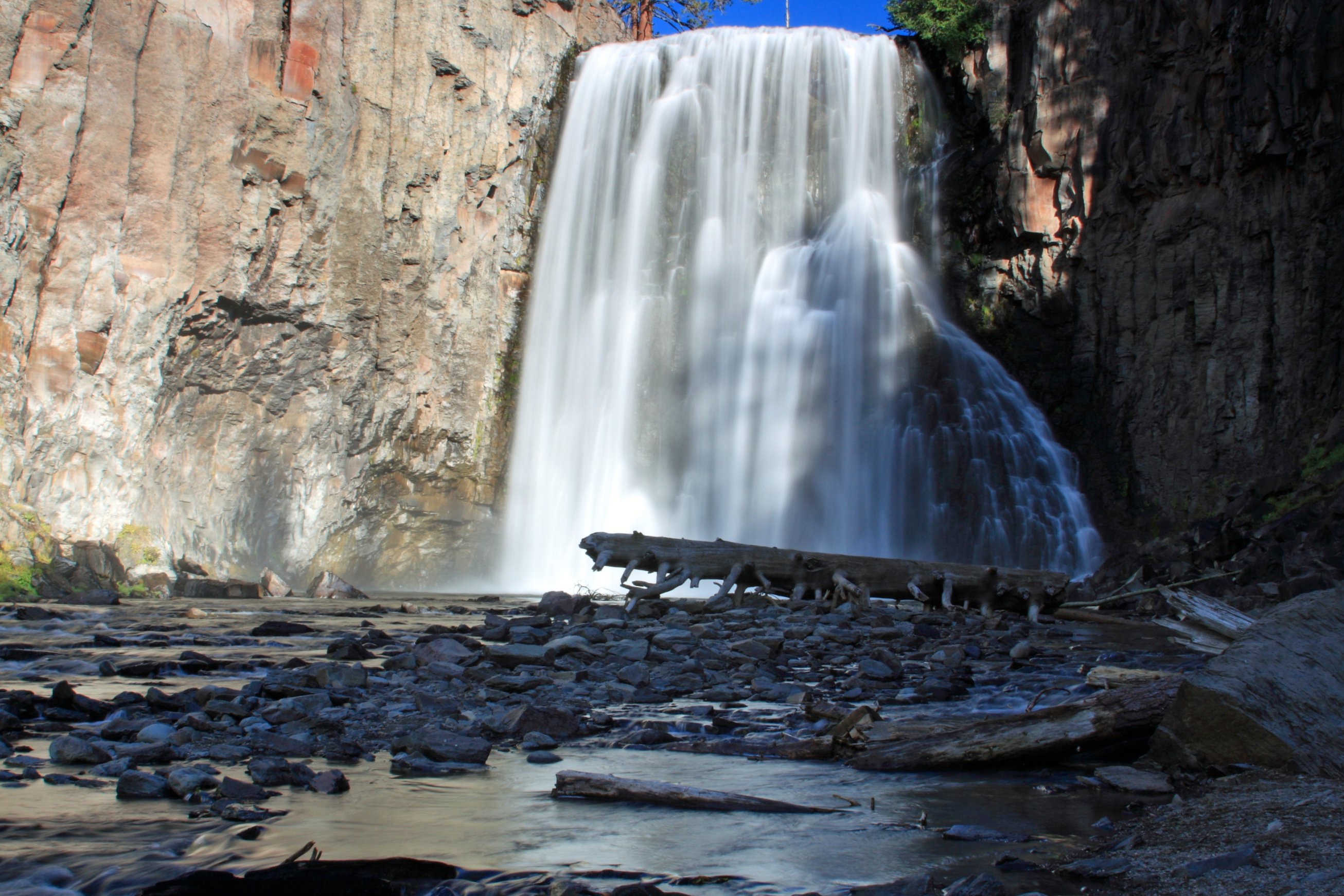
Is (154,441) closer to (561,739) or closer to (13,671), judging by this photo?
(13,671)

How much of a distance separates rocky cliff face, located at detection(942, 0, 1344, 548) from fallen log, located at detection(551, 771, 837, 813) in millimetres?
12385

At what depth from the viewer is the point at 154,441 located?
17.3 m

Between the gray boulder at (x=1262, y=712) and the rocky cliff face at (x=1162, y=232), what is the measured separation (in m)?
11.0

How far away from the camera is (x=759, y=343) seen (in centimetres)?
2147

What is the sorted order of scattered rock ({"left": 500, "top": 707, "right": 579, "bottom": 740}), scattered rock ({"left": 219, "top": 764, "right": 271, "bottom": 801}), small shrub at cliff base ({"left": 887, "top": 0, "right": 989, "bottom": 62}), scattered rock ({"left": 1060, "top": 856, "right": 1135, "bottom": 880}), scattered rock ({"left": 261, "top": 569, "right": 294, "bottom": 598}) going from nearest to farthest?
scattered rock ({"left": 1060, "top": 856, "right": 1135, "bottom": 880}) → scattered rock ({"left": 219, "top": 764, "right": 271, "bottom": 801}) → scattered rock ({"left": 500, "top": 707, "right": 579, "bottom": 740}) → scattered rock ({"left": 261, "top": 569, "right": 294, "bottom": 598}) → small shrub at cliff base ({"left": 887, "top": 0, "right": 989, "bottom": 62})

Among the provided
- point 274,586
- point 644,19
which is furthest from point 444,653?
point 644,19

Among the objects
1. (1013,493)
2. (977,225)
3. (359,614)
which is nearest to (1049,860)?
(359,614)

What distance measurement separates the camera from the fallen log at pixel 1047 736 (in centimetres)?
341

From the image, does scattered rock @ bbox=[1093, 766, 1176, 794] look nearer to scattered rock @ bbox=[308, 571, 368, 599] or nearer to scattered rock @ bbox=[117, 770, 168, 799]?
scattered rock @ bbox=[117, 770, 168, 799]

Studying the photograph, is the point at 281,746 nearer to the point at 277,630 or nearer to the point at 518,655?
the point at 518,655

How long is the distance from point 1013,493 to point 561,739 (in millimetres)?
16663

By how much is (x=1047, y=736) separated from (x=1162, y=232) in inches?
714

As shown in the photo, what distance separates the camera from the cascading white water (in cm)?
1939

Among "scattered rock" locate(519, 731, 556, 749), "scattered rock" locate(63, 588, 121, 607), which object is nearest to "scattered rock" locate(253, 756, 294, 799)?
"scattered rock" locate(519, 731, 556, 749)
